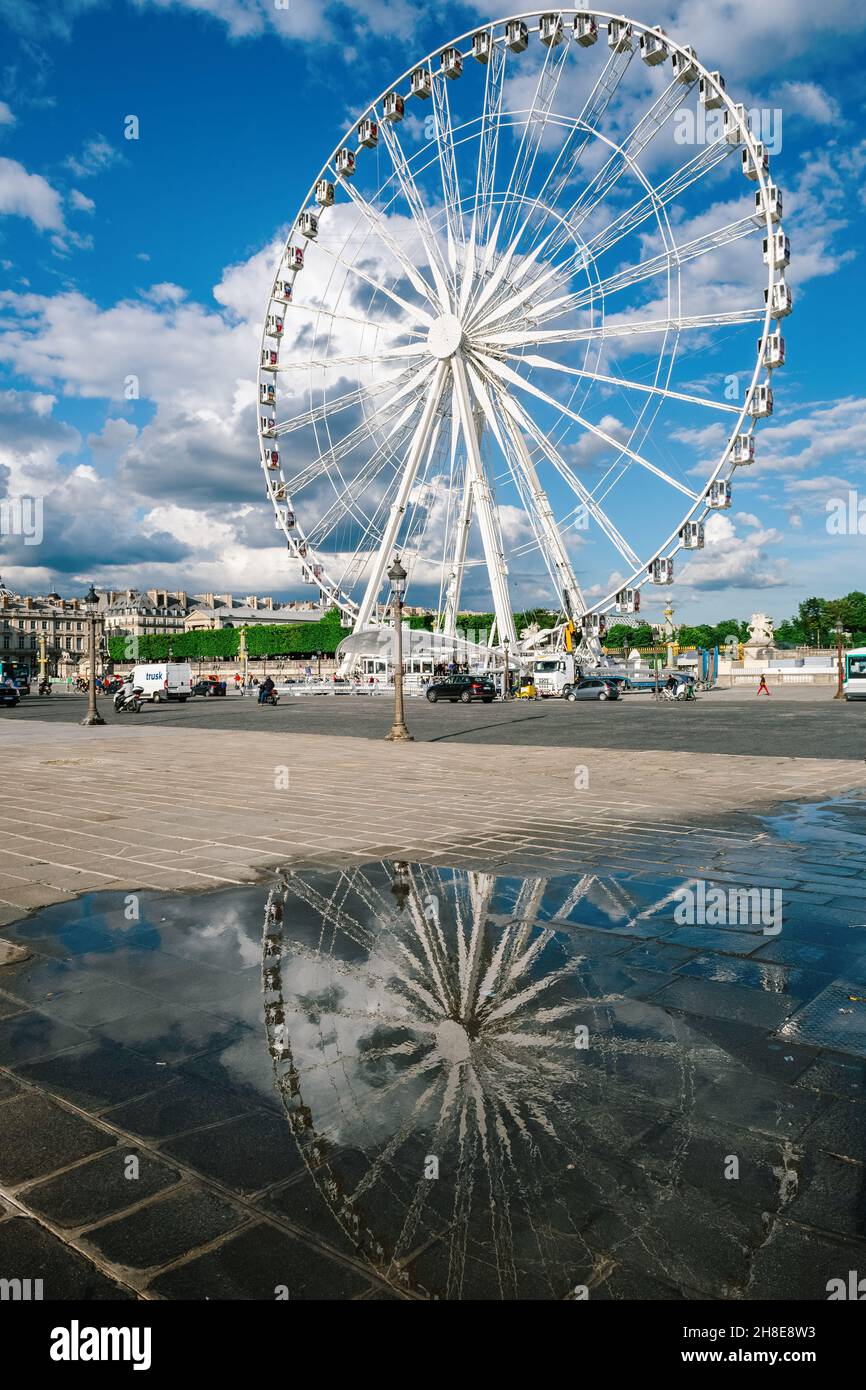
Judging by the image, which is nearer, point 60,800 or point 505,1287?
point 505,1287

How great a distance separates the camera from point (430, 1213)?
7.78 ft

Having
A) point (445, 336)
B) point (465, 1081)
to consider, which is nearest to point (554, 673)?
point (445, 336)

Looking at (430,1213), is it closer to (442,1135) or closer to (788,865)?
(442,1135)

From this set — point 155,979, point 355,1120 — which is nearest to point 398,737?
point 155,979

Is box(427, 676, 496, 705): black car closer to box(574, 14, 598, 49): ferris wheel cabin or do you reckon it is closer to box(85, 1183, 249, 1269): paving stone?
box(574, 14, 598, 49): ferris wheel cabin

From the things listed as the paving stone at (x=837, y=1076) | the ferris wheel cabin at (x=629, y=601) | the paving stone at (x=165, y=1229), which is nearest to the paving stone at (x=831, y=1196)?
the paving stone at (x=837, y=1076)

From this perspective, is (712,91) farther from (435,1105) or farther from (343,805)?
(435,1105)

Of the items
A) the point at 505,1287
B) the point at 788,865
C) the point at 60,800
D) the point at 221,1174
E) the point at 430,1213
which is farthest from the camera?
the point at 60,800

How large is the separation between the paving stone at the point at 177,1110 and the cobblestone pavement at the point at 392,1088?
10 millimetres

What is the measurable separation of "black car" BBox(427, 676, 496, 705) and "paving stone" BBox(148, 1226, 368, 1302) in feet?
123

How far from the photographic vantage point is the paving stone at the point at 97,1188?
2391 millimetres

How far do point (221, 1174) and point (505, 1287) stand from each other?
0.88 m

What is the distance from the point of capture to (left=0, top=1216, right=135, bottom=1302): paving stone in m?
2.12
